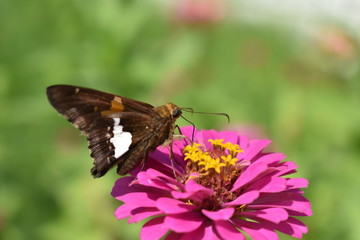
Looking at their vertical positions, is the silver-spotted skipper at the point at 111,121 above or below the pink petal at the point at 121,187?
above

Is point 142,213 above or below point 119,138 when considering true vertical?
below

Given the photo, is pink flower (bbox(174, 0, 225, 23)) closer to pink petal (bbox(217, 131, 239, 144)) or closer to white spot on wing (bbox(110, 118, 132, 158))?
pink petal (bbox(217, 131, 239, 144))

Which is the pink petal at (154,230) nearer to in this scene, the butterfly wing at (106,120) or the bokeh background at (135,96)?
the butterfly wing at (106,120)

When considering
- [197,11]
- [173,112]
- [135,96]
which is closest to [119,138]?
[173,112]

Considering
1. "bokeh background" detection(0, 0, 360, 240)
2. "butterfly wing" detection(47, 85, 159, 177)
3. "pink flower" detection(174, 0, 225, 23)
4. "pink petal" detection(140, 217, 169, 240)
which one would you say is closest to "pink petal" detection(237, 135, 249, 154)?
"butterfly wing" detection(47, 85, 159, 177)

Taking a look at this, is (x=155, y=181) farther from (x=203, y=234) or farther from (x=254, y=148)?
(x=254, y=148)

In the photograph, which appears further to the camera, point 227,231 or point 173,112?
point 173,112

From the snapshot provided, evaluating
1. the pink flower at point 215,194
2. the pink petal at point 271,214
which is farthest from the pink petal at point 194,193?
the pink petal at point 271,214
